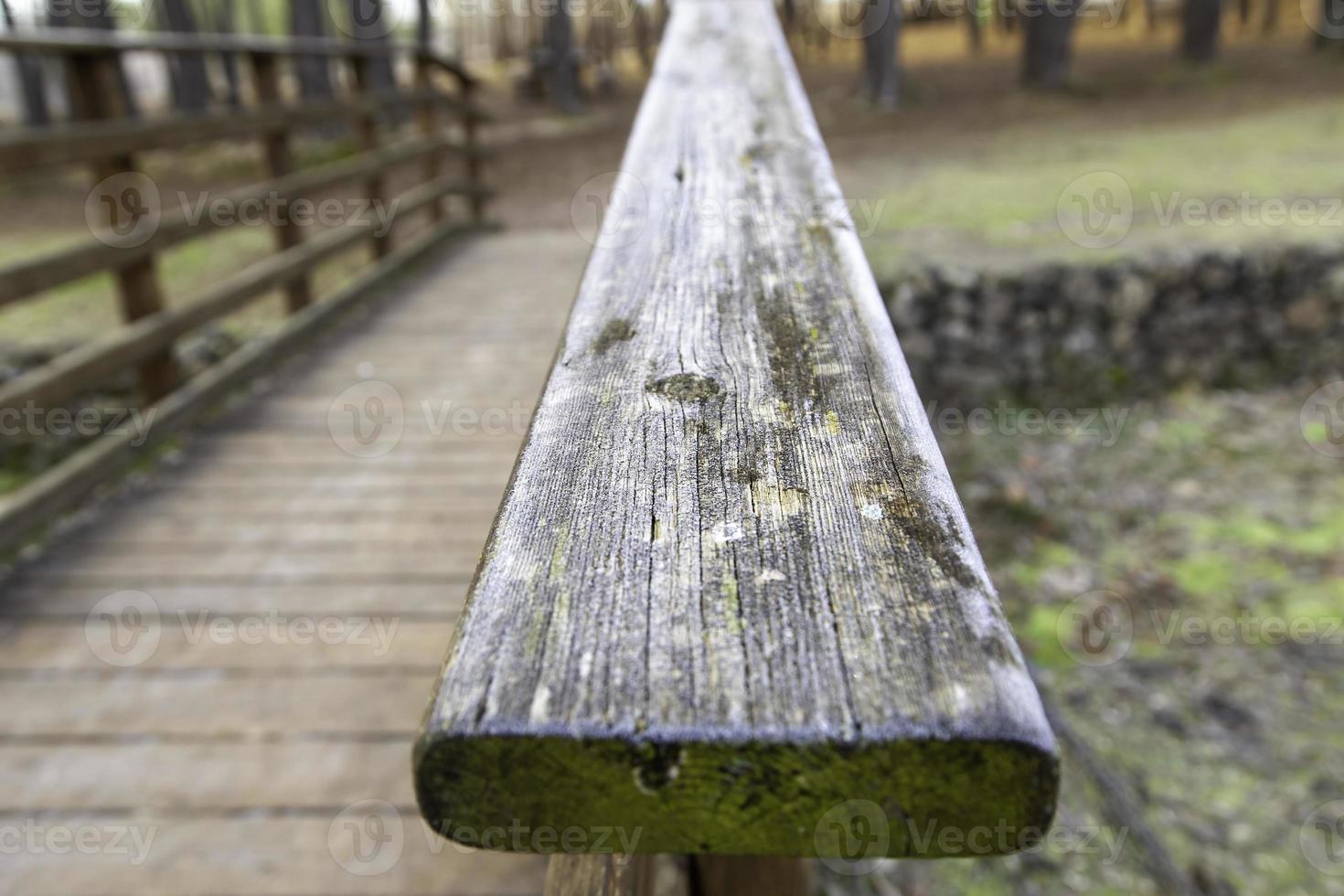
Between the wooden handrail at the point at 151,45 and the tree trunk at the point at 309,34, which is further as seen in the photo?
the tree trunk at the point at 309,34

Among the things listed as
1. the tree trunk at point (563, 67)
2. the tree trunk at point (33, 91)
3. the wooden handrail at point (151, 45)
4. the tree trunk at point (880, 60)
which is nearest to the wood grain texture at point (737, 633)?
the wooden handrail at point (151, 45)

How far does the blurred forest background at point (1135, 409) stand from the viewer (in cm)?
328

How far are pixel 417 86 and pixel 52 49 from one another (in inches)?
148

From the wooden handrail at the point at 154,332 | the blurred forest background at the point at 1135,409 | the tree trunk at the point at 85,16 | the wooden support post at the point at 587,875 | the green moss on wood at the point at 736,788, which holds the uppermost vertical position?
the tree trunk at the point at 85,16

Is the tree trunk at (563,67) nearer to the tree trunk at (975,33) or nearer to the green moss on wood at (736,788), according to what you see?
the tree trunk at (975,33)

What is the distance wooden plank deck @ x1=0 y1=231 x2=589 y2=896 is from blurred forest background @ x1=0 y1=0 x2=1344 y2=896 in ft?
5.70

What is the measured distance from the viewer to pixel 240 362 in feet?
12.6

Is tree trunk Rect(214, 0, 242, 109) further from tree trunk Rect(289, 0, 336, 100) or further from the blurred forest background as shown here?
the blurred forest background

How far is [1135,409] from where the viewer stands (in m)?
5.91

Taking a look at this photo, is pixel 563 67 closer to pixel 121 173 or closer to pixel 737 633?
pixel 121 173

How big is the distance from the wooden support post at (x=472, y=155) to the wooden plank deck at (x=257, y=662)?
4.14m

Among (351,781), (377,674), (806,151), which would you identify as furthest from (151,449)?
(806,151)

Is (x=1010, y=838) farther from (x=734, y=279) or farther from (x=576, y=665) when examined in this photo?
(x=734, y=279)

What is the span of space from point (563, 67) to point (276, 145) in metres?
11.6
